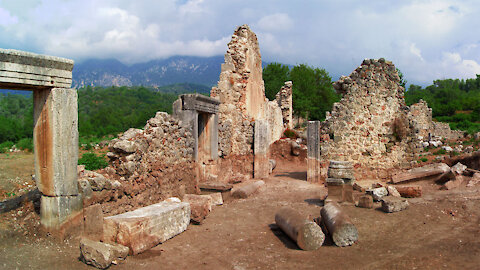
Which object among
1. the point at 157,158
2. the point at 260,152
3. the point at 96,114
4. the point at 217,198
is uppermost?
the point at 96,114

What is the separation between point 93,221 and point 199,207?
236 centimetres

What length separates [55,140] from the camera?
214 inches

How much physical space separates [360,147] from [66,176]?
31.2 feet

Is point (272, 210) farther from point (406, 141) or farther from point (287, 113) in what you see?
point (287, 113)

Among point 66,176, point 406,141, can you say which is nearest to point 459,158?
point 406,141

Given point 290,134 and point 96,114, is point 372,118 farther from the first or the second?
point 96,114

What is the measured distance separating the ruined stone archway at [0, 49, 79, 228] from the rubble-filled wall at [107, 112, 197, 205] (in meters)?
1.32

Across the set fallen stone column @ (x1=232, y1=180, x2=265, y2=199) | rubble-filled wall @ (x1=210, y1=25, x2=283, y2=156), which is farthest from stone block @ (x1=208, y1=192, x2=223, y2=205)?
rubble-filled wall @ (x1=210, y1=25, x2=283, y2=156)

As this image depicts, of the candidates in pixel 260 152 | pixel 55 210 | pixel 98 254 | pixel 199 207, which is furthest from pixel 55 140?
pixel 260 152

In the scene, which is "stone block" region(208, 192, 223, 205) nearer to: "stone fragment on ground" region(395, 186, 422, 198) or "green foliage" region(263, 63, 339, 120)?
"stone fragment on ground" region(395, 186, 422, 198)

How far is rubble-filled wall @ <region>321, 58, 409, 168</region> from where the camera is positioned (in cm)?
1176

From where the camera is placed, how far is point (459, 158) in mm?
11297

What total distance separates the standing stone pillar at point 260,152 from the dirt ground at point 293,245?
5312 millimetres

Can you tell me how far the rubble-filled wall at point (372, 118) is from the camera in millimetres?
11758
